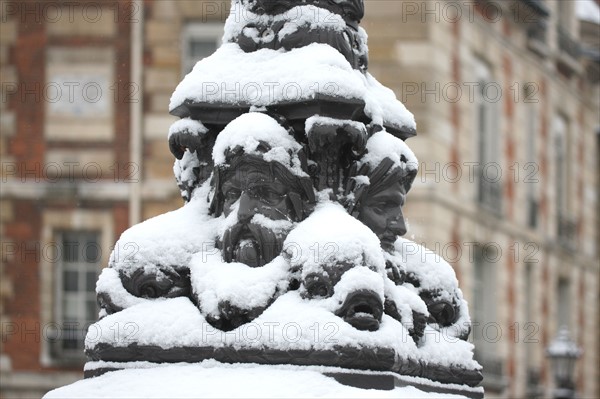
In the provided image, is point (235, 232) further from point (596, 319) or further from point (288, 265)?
point (596, 319)

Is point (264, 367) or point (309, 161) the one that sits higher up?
point (309, 161)

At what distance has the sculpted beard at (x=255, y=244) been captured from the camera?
6.39 m

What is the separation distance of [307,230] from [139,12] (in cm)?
1722

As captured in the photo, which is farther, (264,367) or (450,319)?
(450,319)

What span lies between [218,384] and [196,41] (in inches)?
697

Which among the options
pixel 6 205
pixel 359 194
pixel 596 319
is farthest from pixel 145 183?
pixel 359 194

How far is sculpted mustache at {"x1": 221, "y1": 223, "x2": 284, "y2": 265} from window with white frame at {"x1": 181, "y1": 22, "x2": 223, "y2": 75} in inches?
662

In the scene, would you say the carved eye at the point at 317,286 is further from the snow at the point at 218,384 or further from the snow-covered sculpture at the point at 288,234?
the snow at the point at 218,384

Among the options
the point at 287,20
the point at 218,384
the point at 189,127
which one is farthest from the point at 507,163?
the point at 218,384

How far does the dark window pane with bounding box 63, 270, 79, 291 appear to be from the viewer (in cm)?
2286

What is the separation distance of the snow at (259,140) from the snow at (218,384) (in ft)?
2.74

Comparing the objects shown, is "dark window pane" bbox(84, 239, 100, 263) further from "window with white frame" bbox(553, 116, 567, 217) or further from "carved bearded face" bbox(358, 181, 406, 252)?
"carved bearded face" bbox(358, 181, 406, 252)

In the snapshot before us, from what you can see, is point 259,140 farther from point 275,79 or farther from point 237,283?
point 237,283

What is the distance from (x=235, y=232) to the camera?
6.43m
